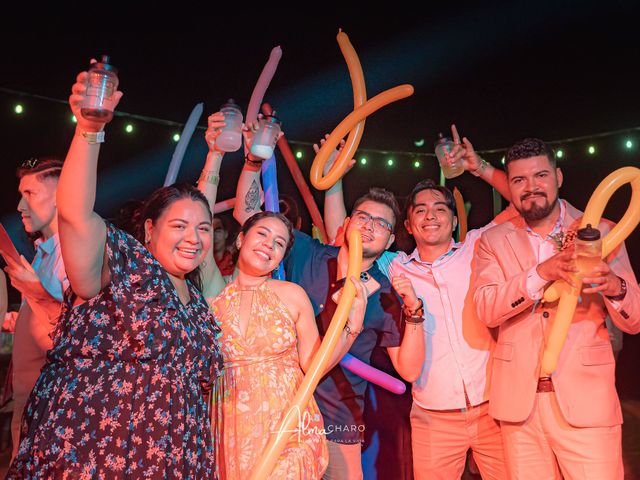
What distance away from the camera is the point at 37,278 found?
95.1 inches

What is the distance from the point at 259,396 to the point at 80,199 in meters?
0.94

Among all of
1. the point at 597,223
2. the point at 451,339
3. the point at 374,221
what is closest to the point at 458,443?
the point at 451,339

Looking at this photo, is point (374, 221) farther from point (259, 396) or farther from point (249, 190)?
point (259, 396)

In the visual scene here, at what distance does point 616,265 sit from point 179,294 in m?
1.87

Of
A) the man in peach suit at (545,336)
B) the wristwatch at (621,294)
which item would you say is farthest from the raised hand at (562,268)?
the wristwatch at (621,294)

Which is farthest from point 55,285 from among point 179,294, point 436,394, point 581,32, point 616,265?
point 581,32

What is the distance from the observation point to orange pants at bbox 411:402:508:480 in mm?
2652

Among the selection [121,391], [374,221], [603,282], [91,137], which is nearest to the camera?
[91,137]

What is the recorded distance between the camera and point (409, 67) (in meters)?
6.47

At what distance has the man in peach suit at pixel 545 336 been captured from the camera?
7.43 feet

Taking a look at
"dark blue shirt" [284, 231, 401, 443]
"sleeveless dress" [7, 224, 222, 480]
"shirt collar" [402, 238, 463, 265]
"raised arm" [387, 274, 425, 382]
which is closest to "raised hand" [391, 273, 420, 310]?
"raised arm" [387, 274, 425, 382]

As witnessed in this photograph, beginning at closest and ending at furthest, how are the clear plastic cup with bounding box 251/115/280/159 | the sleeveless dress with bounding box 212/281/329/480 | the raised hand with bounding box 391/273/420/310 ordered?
the sleeveless dress with bounding box 212/281/329/480 < the raised hand with bounding box 391/273/420/310 < the clear plastic cup with bounding box 251/115/280/159

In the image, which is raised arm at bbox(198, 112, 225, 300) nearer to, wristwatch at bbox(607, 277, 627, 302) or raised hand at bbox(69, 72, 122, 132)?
raised hand at bbox(69, 72, 122, 132)

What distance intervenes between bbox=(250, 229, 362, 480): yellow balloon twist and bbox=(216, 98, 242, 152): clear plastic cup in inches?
34.7
